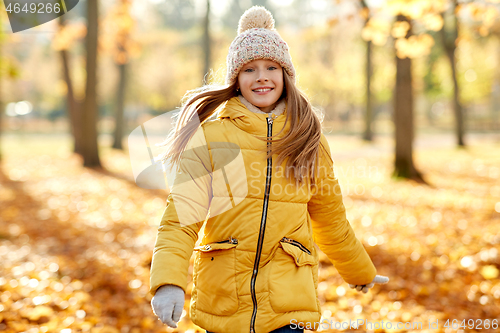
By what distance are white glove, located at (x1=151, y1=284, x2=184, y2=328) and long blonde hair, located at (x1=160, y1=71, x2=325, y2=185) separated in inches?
23.8

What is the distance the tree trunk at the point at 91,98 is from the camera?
12805mm

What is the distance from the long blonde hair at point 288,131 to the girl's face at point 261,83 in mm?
75

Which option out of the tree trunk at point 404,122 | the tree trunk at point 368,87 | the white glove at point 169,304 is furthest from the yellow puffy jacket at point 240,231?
the tree trunk at point 368,87

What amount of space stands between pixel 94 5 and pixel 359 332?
1254cm

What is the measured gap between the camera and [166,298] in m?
1.62

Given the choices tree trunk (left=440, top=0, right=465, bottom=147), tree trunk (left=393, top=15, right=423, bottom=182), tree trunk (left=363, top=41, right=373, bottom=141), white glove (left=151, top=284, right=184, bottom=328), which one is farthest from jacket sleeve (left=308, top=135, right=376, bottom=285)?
tree trunk (left=363, top=41, right=373, bottom=141)

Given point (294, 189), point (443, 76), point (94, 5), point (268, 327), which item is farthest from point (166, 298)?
point (443, 76)

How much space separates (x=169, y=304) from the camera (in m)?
1.61

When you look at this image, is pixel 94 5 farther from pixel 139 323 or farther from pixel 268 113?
pixel 268 113

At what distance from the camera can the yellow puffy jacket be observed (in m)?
1.82

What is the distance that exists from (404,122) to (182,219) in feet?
32.9

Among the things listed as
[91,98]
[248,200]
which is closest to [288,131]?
[248,200]

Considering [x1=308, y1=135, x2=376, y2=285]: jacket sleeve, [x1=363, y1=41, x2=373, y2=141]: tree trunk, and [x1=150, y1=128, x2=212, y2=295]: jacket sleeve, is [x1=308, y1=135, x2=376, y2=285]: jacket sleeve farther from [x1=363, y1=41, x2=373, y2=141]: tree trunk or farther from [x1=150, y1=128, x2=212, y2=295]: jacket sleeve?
[x1=363, y1=41, x2=373, y2=141]: tree trunk

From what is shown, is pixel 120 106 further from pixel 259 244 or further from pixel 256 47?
pixel 259 244
